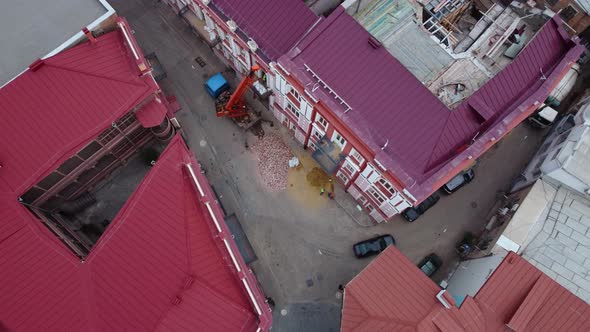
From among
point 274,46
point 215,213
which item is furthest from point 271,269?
point 274,46

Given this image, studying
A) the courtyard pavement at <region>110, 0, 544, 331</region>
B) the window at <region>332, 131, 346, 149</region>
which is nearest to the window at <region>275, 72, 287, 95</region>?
the window at <region>332, 131, 346, 149</region>

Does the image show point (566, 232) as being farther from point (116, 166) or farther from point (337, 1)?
point (116, 166)

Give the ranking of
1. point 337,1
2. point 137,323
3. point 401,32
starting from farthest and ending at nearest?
point 337,1 → point 401,32 → point 137,323

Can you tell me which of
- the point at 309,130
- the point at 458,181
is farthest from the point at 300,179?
the point at 458,181

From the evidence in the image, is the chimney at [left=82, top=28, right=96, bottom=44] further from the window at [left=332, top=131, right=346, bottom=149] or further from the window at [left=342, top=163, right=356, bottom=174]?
the window at [left=342, top=163, right=356, bottom=174]

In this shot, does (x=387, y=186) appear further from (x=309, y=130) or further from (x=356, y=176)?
(x=309, y=130)

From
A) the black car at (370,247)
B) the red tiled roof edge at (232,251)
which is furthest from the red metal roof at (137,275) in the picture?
the black car at (370,247)
